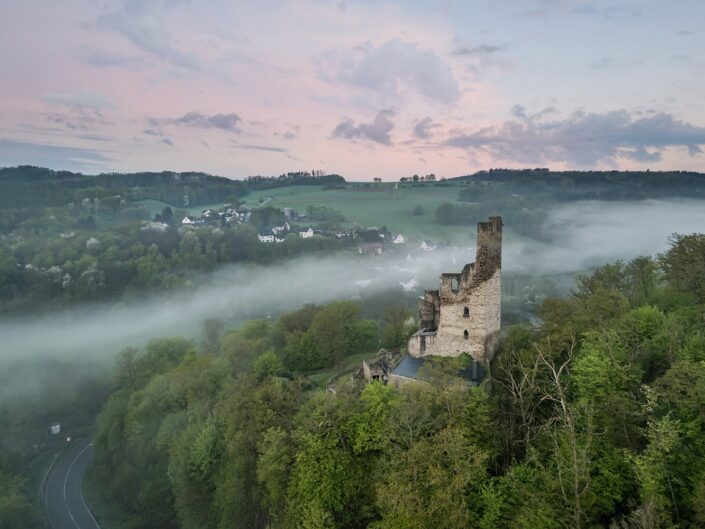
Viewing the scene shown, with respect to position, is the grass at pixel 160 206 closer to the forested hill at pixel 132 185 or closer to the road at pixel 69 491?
the forested hill at pixel 132 185

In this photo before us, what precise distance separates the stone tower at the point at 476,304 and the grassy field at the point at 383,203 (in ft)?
257

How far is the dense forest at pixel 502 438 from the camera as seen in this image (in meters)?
15.8

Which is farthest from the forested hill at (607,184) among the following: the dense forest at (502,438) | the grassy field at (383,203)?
the dense forest at (502,438)

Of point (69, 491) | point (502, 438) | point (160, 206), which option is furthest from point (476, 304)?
point (160, 206)

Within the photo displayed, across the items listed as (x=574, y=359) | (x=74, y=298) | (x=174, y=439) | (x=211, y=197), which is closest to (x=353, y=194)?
(x=211, y=197)

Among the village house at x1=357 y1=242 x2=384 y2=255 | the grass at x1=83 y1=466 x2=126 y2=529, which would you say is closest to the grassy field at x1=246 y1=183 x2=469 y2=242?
the village house at x1=357 y1=242 x2=384 y2=255

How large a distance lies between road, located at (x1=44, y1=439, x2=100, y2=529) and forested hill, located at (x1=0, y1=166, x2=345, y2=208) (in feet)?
317

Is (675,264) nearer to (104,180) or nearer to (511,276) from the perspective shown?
(511,276)

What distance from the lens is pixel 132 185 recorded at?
6117 inches

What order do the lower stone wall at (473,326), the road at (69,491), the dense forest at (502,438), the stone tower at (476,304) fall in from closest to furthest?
the dense forest at (502,438) → the stone tower at (476,304) → the lower stone wall at (473,326) → the road at (69,491)

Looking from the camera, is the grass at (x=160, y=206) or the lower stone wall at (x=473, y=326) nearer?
the lower stone wall at (x=473, y=326)

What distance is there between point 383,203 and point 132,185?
85652 millimetres

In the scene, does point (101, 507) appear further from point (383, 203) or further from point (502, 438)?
point (383, 203)

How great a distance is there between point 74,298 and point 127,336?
16.4 m
